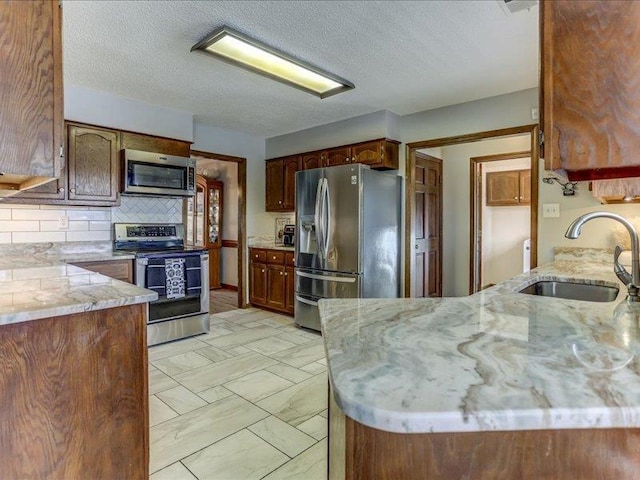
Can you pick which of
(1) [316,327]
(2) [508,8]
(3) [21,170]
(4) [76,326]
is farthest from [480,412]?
(1) [316,327]

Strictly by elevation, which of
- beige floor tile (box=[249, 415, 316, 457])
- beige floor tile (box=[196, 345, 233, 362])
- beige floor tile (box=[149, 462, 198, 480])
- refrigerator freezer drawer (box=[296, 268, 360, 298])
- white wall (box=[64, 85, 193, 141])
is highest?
white wall (box=[64, 85, 193, 141])

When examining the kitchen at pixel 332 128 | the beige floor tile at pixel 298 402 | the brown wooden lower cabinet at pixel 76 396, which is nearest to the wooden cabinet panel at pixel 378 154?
the kitchen at pixel 332 128

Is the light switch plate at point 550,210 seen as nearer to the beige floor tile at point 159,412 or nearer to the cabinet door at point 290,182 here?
the cabinet door at point 290,182

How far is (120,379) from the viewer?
147cm

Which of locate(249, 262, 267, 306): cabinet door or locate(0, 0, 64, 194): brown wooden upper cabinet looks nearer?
locate(0, 0, 64, 194): brown wooden upper cabinet

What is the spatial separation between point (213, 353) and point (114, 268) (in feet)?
3.69

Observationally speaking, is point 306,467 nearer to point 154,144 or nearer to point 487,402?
point 487,402

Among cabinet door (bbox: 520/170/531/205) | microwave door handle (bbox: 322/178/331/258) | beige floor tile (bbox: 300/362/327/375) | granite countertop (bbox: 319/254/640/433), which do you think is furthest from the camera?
cabinet door (bbox: 520/170/531/205)

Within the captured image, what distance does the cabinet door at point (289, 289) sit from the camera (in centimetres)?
450

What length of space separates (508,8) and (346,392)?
232 centimetres

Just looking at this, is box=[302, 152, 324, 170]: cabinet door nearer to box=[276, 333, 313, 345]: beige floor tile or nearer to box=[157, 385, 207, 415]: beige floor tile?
box=[276, 333, 313, 345]: beige floor tile

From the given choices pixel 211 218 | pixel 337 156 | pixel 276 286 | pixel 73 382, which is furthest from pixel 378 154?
pixel 211 218

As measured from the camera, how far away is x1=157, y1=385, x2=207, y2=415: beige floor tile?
234 cm

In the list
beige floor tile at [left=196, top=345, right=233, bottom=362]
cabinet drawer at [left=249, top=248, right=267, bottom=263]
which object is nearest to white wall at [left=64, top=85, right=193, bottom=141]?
cabinet drawer at [left=249, top=248, right=267, bottom=263]
